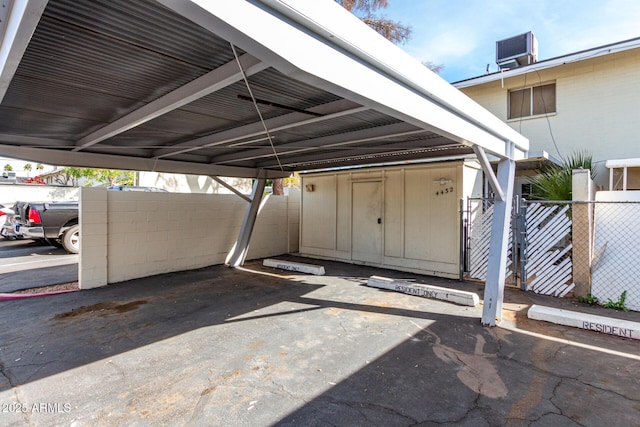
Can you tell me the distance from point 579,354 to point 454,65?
1047 cm

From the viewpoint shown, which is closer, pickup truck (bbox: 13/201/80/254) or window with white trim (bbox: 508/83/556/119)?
window with white trim (bbox: 508/83/556/119)

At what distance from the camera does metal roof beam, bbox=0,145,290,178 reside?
4.95 metres

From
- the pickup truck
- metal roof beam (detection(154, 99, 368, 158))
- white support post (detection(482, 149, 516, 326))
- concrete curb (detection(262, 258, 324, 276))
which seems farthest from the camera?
the pickup truck

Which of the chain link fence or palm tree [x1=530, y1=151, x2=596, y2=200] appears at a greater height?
palm tree [x1=530, y1=151, x2=596, y2=200]

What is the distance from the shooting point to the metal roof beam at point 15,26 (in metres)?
1.48

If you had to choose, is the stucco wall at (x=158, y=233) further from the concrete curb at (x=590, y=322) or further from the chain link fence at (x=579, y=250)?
the concrete curb at (x=590, y=322)

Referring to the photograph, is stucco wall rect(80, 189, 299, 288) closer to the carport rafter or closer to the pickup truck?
the carport rafter

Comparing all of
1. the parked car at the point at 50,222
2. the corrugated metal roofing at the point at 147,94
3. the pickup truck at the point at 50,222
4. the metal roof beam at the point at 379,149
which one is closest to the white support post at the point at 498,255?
the metal roof beam at the point at 379,149

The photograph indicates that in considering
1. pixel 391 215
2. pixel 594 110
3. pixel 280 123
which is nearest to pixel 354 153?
pixel 391 215

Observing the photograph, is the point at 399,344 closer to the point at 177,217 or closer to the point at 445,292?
the point at 445,292

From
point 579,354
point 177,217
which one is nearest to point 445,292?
point 579,354

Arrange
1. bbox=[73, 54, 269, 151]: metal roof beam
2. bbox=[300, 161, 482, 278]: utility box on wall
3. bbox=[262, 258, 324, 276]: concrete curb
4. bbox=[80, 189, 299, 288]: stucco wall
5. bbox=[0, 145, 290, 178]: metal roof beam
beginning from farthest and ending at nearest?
bbox=[262, 258, 324, 276]: concrete curb → bbox=[300, 161, 482, 278]: utility box on wall → bbox=[80, 189, 299, 288]: stucco wall → bbox=[0, 145, 290, 178]: metal roof beam → bbox=[73, 54, 269, 151]: metal roof beam

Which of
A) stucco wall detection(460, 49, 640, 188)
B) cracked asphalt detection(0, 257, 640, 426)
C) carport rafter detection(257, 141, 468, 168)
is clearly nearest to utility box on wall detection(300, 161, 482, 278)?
carport rafter detection(257, 141, 468, 168)

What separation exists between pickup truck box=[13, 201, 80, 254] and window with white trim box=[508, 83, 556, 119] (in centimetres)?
1198
